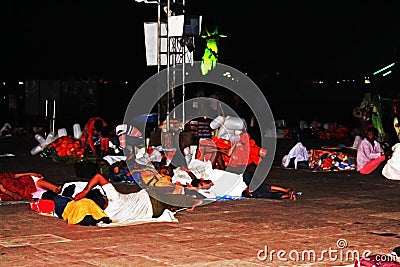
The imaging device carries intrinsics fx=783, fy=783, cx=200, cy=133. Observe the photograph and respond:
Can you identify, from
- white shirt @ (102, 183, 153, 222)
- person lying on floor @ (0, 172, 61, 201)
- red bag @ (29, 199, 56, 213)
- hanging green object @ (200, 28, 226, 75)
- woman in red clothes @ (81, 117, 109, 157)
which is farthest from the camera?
hanging green object @ (200, 28, 226, 75)

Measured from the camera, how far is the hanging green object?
18891mm

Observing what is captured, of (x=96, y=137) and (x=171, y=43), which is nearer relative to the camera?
(x=171, y=43)

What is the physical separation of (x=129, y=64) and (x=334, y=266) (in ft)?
71.1

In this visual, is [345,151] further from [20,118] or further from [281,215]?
[20,118]

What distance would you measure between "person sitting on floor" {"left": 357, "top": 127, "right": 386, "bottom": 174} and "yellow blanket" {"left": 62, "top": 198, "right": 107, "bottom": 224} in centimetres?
567

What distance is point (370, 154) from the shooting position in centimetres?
1167

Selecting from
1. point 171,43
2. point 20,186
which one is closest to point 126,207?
point 20,186

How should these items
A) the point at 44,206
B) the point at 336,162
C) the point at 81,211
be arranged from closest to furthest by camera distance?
1. the point at 81,211
2. the point at 44,206
3. the point at 336,162

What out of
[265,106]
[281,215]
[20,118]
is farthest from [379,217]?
[20,118]

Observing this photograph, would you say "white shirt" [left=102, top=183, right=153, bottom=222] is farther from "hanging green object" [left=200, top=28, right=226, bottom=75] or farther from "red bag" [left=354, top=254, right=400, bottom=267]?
"hanging green object" [left=200, top=28, right=226, bottom=75]

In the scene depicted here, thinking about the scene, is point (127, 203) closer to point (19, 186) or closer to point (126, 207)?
point (126, 207)

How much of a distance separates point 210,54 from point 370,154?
27.1 ft

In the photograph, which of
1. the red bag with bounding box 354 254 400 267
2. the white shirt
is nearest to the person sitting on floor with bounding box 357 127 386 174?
the white shirt

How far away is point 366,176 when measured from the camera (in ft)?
37.3
